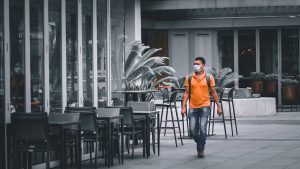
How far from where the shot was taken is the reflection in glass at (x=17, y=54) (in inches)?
530

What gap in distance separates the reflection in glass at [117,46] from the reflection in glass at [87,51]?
3.95 feet

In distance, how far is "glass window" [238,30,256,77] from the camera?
34.7 meters

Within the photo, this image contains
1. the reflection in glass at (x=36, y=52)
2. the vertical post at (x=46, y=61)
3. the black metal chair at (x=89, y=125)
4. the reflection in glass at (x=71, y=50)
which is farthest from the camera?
the reflection in glass at (x=71, y=50)

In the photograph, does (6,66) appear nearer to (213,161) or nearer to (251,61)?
(213,161)

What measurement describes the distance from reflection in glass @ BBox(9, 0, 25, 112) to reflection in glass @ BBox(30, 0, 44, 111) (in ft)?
1.26

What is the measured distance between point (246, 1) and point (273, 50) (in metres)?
3.60

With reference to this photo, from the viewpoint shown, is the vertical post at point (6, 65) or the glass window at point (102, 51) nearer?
the vertical post at point (6, 65)

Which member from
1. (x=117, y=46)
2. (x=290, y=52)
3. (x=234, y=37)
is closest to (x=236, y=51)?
(x=234, y=37)

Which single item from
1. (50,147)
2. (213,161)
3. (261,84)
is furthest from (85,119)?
(261,84)

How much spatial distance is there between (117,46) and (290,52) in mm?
17202

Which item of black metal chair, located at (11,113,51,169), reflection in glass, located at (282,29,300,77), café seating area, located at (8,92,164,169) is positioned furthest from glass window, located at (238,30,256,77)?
black metal chair, located at (11,113,51,169)

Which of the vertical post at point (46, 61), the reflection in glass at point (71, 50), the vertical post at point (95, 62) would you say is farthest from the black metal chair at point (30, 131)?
the vertical post at point (95, 62)

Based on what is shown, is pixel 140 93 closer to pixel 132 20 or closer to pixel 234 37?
pixel 132 20

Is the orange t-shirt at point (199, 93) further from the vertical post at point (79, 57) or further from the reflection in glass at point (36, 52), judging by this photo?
the reflection in glass at point (36, 52)
